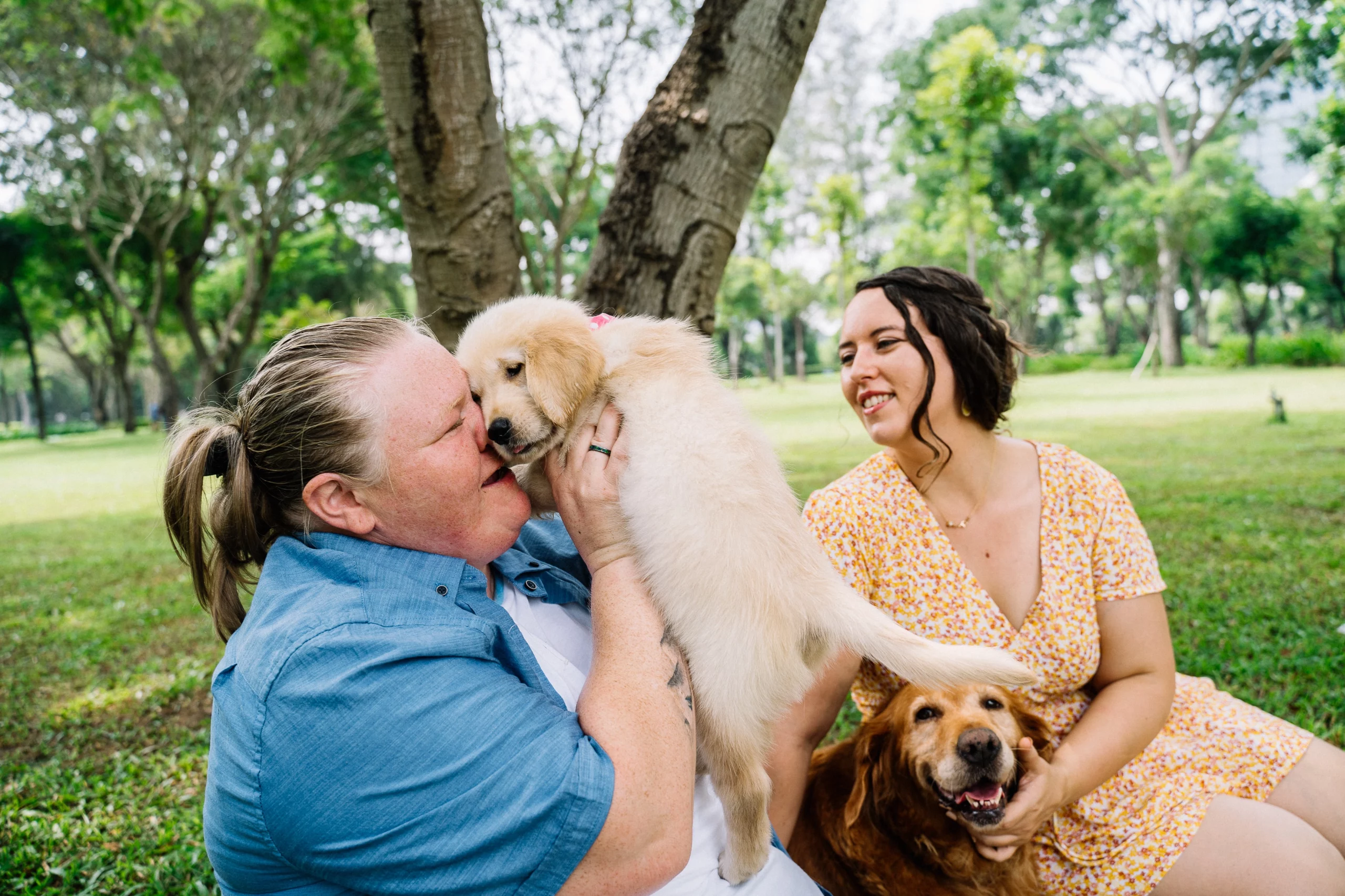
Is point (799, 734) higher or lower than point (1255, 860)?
higher

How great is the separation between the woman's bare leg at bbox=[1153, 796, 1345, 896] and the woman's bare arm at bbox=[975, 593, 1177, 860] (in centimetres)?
26

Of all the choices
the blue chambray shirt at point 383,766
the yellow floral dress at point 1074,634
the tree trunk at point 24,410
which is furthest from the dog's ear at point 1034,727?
the tree trunk at point 24,410

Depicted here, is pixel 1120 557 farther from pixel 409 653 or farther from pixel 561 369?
pixel 409 653

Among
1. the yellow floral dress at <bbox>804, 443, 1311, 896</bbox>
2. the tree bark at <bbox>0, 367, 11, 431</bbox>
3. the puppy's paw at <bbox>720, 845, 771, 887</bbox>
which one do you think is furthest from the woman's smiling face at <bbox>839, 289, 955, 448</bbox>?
the tree bark at <bbox>0, 367, 11, 431</bbox>

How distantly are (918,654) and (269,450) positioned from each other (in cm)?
138

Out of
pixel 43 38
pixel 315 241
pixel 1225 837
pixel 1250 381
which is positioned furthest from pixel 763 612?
pixel 315 241

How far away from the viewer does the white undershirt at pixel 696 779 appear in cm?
161

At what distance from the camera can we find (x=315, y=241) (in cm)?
2891

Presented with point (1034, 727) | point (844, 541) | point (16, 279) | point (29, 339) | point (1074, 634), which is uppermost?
point (16, 279)

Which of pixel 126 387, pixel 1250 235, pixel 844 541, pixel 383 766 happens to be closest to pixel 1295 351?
pixel 1250 235

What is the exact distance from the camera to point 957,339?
2.43 meters

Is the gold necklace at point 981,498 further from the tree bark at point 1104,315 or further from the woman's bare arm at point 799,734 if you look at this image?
the tree bark at point 1104,315

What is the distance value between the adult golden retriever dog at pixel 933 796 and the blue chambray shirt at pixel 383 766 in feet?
3.46

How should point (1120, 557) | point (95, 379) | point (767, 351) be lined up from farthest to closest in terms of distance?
Result: point (767, 351) → point (95, 379) → point (1120, 557)
